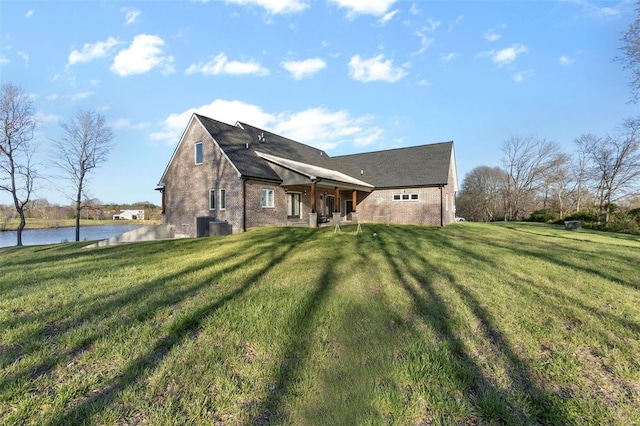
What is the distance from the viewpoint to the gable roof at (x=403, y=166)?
70.9 feet

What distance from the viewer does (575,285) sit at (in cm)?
552

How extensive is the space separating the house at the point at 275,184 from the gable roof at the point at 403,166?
0.08m

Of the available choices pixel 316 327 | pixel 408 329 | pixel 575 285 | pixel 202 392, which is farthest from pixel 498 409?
pixel 575 285

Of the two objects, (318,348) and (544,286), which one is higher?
(544,286)

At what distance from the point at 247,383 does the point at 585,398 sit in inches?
116

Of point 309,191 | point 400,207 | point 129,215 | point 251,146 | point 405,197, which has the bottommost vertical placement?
point 129,215

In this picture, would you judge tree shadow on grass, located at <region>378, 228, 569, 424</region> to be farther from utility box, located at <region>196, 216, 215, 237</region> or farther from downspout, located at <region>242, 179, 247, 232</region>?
utility box, located at <region>196, 216, 215, 237</region>

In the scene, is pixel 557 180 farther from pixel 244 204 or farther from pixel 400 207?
pixel 244 204

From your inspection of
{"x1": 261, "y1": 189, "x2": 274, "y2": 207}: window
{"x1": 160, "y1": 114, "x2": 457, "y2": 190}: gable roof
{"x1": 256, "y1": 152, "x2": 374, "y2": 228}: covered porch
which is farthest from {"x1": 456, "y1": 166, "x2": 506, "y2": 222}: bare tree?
{"x1": 261, "y1": 189, "x2": 274, "y2": 207}: window

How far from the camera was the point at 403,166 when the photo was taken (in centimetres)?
2392

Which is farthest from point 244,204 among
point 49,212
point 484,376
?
point 49,212

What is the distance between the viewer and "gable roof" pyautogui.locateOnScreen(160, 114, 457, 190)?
1767cm

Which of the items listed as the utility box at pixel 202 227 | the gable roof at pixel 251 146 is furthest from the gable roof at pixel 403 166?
the utility box at pixel 202 227

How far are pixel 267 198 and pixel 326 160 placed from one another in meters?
11.6
